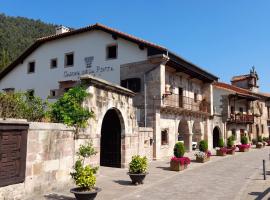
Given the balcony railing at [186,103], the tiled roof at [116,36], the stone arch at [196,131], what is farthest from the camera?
the stone arch at [196,131]

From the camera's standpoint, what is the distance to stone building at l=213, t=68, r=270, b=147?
32781mm

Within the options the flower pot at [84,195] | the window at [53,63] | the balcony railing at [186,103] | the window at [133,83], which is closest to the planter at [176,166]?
the balcony railing at [186,103]

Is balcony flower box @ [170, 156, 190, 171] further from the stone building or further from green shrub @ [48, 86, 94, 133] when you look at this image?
the stone building

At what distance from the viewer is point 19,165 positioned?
28.8 feet

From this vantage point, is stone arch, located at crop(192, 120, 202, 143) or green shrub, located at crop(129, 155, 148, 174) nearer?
green shrub, located at crop(129, 155, 148, 174)

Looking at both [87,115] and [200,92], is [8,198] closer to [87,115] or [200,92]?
[87,115]

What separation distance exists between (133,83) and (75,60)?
246 inches

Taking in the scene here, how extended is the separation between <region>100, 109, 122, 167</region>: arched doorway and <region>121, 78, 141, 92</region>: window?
219 inches

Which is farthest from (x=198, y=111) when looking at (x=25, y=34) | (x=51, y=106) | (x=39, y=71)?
(x=25, y=34)

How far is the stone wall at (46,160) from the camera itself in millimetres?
9011

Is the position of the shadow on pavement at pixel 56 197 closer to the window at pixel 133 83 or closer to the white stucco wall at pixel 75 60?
the window at pixel 133 83

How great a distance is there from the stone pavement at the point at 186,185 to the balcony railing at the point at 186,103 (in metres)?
6.87

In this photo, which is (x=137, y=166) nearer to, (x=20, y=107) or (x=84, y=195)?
(x=84, y=195)

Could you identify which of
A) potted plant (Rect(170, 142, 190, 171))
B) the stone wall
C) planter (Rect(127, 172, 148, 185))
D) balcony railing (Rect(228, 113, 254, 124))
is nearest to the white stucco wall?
potted plant (Rect(170, 142, 190, 171))
